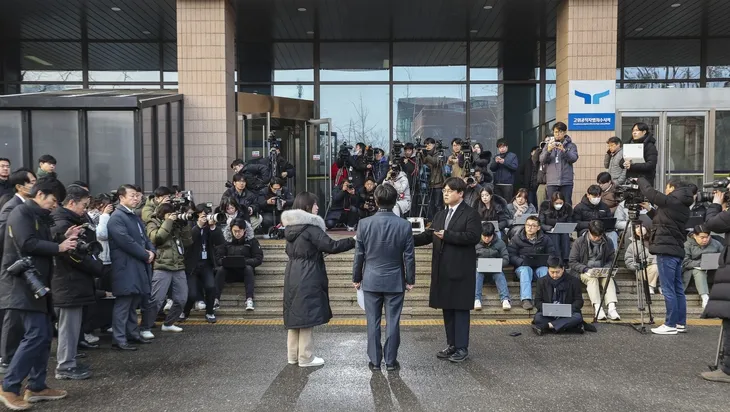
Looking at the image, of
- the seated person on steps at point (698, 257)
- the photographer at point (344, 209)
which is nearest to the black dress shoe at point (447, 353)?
the seated person on steps at point (698, 257)

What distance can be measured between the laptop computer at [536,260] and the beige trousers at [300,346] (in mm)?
3883

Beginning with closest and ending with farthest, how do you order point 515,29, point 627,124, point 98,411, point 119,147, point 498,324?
1. point 98,411
2. point 498,324
3. point 119,147
4. point 627,124
5. point 515,29

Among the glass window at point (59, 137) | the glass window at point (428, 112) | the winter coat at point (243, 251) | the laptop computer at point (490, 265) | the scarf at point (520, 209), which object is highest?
the glass window at point (428, 112)

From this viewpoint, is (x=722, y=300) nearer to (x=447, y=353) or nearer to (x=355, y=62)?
(x=447, y=353)

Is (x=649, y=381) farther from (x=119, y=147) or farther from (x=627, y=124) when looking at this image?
(x=119, y=147)

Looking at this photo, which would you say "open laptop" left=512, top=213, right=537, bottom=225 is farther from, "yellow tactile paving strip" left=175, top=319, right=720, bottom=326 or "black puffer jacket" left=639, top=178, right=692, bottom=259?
"black puffer jacket" left=639, top=178, right=692, bottom=259

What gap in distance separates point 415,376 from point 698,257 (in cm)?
550

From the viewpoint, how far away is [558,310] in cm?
750

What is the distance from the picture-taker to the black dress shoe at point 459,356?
249 inches

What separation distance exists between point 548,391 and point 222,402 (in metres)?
2.79

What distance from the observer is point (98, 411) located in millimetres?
4926

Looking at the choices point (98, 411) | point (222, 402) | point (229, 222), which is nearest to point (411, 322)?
point (229, 222)

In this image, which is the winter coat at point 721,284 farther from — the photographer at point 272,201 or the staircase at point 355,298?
the photographer at point 272,201

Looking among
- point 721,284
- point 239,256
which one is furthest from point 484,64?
point 721,284
